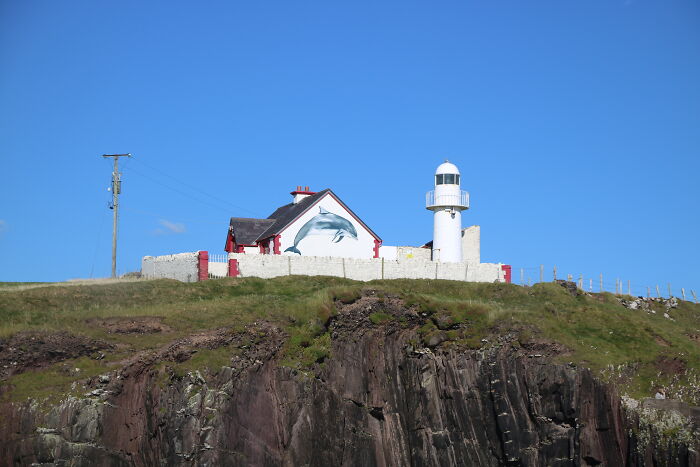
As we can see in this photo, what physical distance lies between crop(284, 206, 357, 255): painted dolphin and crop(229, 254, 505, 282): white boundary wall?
193 inches

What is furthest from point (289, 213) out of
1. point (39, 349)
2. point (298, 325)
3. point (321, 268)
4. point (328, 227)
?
point (39, 349)

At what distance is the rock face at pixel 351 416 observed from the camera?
38656mm

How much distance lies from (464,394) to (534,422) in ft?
11.4

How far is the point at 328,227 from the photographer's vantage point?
206 ft

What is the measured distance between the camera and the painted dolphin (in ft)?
203

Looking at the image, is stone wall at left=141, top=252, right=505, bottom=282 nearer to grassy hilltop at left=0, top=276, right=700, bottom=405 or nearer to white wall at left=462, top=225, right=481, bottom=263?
grassy hilltop at left=0, top=276, right=700, bottom=405

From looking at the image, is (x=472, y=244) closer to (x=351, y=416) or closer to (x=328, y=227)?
(x=328, y=227)

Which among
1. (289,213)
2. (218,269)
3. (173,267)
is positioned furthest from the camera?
(289,213)

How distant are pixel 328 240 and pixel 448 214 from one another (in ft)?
28.7

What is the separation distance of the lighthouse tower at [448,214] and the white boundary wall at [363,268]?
9.88 feet


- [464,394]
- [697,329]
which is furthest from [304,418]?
[697,329]

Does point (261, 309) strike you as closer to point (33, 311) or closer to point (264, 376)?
point (264, 376)

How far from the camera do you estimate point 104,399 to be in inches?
1543

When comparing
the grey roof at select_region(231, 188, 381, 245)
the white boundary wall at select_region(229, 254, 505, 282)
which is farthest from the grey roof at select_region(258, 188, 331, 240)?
the white boundary wall at select_region(229, 254, 505, 282)
